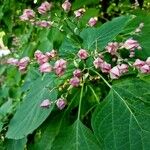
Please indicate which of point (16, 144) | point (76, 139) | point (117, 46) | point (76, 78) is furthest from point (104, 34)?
point (16, 144)

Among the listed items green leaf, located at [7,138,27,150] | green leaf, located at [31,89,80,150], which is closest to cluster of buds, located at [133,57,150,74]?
green leaf, located at [31,89,80,150]

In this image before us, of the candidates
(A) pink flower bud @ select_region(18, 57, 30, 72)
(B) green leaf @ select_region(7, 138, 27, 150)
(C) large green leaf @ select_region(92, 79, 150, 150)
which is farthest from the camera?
(B) green leaf @ select_region(7, 138, 27, 150)

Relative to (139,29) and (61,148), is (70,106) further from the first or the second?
(139,29)

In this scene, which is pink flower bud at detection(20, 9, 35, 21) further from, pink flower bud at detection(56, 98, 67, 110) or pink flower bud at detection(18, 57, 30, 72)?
pink flower bud at detection(56, 98, 67, 110)

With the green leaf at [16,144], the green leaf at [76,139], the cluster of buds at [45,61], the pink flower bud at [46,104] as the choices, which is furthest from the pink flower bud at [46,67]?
the green leaf at [16,144]

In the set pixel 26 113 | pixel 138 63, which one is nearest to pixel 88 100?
pixel 26 113

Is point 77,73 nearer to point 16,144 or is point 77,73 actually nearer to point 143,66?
point 143,66
